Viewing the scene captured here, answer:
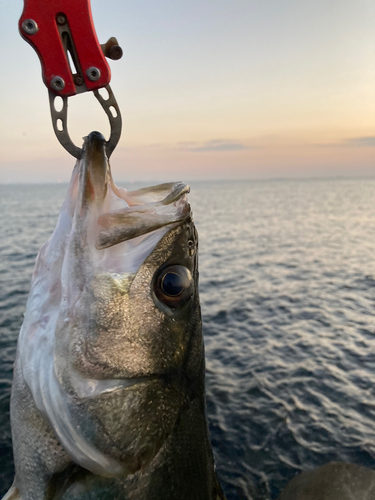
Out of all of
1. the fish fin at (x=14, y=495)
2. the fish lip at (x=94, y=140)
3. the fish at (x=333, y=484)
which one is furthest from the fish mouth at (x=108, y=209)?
the fish at (x=333, y=484)

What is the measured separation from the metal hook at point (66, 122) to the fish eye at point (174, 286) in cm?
77

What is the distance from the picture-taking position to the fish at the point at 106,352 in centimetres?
215

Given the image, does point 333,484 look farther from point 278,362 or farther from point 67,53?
point 67,53

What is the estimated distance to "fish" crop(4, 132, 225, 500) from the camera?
84.7 inches

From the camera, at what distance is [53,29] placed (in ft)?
7.52

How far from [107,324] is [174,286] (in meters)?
0.44

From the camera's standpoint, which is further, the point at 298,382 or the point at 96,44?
the point at 298,382

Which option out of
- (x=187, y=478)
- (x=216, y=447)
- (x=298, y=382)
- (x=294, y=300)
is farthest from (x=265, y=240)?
(x=187, y=478)

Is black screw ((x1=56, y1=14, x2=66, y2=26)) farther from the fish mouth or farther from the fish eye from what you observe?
the fish eye

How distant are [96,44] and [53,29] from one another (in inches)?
9.4

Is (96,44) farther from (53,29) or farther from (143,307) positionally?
(143,307)

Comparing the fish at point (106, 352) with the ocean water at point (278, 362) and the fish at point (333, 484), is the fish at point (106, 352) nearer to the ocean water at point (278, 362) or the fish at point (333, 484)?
the fish at point (333, 484)

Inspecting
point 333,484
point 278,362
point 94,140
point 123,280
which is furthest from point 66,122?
point 278,362

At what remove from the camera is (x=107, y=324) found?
2.18 m
